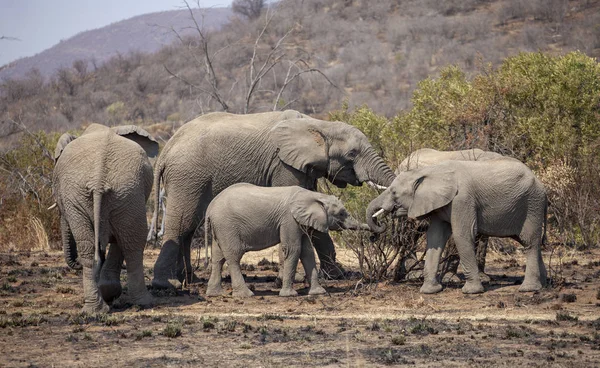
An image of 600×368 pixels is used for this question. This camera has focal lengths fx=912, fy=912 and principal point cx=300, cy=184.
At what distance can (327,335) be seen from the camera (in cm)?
912

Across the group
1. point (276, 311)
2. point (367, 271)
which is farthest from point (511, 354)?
point (367, 271)

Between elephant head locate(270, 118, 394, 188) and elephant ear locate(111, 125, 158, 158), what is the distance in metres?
1.77

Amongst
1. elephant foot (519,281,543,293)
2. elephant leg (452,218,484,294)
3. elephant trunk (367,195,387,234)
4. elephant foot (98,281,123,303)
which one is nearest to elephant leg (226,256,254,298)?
elephant foot (98,281,123,303)

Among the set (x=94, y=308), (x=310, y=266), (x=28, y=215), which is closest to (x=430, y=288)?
(x=310, y=266)

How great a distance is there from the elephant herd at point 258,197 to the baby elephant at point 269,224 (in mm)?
15

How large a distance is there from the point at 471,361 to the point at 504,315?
2.47 meters

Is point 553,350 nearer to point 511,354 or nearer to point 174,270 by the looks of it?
point 511,354

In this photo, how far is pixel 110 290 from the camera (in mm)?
11156

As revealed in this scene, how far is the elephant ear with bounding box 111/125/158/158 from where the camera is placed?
12.2 metres

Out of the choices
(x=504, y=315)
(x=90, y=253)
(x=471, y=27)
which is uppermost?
(x=471, y=27)

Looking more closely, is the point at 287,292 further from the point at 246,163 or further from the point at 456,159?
the point at 456,159

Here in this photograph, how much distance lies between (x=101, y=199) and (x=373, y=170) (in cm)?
431

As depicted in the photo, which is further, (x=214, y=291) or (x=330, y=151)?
(x=330, y=151)

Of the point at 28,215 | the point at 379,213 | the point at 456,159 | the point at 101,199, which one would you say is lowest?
the point at 28,215
